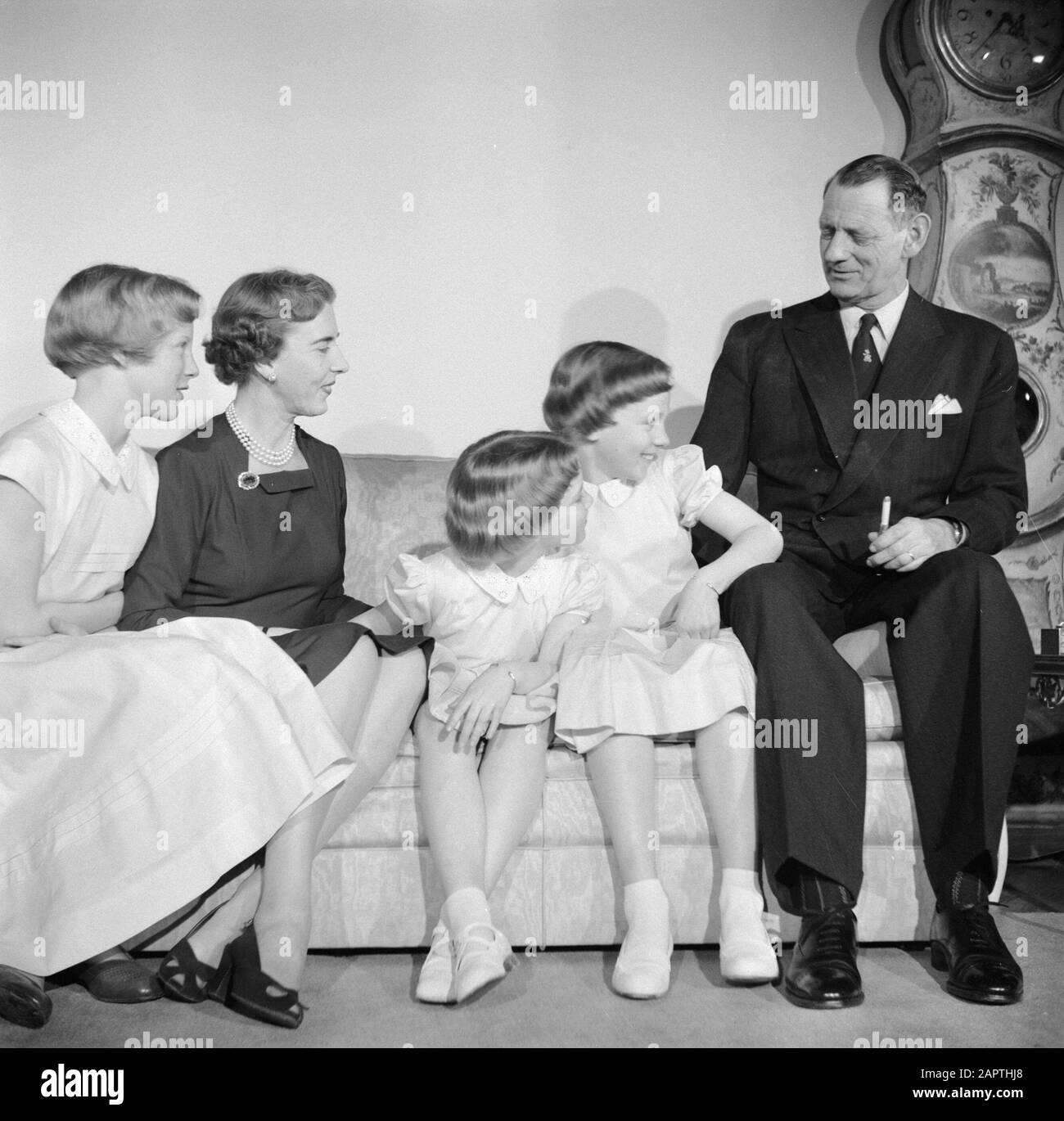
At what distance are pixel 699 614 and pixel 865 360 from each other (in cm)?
73

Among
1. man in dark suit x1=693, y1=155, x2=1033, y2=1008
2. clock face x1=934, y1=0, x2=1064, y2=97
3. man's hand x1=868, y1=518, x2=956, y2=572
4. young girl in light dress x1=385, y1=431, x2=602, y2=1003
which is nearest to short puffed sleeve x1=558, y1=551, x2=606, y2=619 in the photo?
young girl in light dress x1=385, y1=431, x2=602, y2=1003

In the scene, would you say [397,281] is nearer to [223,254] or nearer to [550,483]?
[223,254]

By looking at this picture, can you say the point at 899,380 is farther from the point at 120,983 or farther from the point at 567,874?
the point at 120,983

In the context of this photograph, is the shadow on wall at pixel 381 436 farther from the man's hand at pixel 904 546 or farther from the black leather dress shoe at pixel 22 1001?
the black leather dress shoe at pixel 22 1001

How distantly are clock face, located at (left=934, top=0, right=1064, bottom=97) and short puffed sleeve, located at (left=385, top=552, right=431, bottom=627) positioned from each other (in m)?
2.01

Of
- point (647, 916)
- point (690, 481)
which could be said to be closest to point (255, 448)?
point (690, 481)

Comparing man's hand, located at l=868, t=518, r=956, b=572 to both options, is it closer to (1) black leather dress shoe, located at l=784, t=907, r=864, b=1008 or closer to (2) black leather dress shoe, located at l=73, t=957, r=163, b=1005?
(1) black leather dress shoe, located at l=784, t=907, r=864, b=1008

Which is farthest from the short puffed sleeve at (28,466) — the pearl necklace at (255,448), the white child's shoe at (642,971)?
the white child's shoe at (642,971)

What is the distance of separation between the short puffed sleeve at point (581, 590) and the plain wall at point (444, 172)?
120cm

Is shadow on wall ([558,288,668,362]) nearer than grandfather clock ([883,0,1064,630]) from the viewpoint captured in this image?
No

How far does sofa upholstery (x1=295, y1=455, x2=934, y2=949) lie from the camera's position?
2180mm

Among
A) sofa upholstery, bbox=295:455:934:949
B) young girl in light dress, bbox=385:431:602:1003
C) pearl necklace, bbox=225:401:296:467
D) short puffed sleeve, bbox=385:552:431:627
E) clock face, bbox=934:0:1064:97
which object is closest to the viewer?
young girl in light dress, bbox=385:431:602:1003

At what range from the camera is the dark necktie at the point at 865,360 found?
8.50 feet

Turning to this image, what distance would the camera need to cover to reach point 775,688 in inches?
82.4
